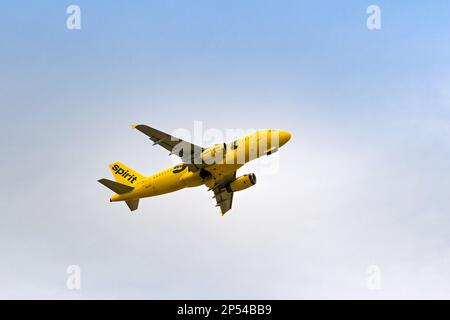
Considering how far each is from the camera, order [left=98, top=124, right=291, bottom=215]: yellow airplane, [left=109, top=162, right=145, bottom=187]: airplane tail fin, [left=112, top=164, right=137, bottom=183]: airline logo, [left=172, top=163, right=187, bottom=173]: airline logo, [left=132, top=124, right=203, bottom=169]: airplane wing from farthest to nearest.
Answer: [left=112, top=164, right=137, bottom=183]: airline logo, [left=109, top=162, right=145, bottom=187]: airplane tail fin, [left=172, top=163, right=187, bottom=173]: airline logo, [left=98, top=124, right=291, bottom=215]: yellow airplane, [left=132, top=124, right=203, bottom=169]: airplane wing

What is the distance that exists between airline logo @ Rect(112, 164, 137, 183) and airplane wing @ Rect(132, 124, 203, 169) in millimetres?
11640

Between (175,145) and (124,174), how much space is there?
1510 centimetres

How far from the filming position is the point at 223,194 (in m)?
86.3

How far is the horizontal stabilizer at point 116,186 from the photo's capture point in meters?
81.5

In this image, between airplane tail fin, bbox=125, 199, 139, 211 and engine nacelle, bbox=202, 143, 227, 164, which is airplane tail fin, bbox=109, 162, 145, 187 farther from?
engine nacelle, bbox=202, 143, 227, 164

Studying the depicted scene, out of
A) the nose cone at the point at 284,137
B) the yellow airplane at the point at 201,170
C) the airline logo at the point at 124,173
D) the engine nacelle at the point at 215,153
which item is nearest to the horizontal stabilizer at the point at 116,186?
the yellow airplane at the point at 201,170

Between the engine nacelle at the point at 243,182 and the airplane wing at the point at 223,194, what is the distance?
2.62 ft

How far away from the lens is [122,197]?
83312 mm

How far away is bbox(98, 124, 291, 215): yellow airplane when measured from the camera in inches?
2945

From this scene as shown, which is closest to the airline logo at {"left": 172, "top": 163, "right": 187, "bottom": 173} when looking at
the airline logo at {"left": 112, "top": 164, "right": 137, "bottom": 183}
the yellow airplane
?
the yellow airplane
